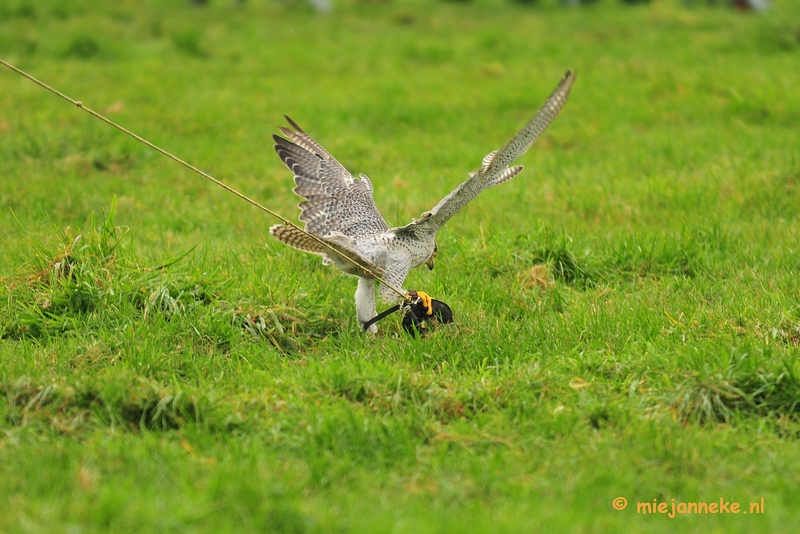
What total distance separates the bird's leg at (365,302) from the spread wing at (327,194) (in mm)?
552

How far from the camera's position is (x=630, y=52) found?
14.4 meters

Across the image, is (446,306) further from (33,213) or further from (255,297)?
(33,213)

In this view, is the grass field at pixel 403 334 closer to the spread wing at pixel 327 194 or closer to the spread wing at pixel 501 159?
the spread wing at pixel 327 194

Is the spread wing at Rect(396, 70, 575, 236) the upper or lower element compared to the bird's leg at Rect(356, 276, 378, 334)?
upper

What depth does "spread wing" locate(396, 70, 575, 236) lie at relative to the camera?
16.8 feet

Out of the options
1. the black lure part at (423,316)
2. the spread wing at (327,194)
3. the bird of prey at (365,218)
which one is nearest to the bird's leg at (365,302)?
the bird of prey at (365,218)

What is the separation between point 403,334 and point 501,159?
1239 mm

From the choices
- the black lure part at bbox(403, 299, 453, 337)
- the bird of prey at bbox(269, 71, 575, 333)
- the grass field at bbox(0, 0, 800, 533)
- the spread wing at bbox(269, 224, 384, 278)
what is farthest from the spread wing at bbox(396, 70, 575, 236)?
the grass field at bbox(0, 0, 800, 533)

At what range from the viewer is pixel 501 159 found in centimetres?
529

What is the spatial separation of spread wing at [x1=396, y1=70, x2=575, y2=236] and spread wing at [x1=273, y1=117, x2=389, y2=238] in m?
0.72

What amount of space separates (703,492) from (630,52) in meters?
11.4

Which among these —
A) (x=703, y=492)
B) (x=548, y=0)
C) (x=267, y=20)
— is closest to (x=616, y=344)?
(x=703, y=492)

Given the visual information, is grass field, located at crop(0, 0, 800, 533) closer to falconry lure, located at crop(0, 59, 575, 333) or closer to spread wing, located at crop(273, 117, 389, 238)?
falconry lure, located at crop(0, 59, 575, 333)

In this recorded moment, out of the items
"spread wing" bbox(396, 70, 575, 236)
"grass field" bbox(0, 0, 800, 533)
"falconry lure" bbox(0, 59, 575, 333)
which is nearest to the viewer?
"grass field" bbox(0, 0, 800, 533)
